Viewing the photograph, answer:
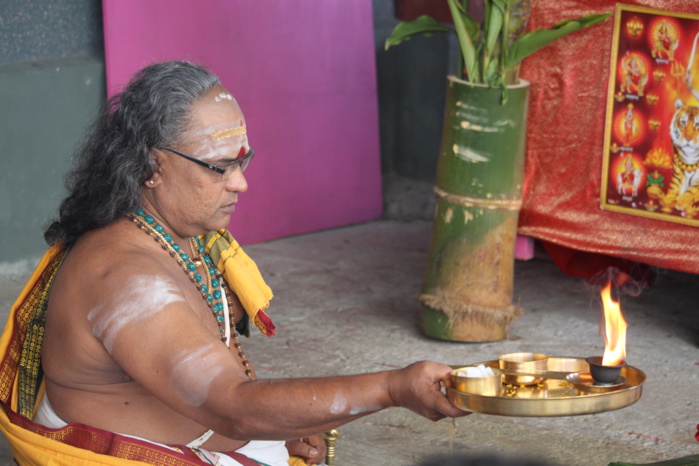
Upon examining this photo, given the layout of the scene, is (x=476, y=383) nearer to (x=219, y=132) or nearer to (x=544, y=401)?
(x=544, y=401)

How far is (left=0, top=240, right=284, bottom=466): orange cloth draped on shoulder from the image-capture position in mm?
2031

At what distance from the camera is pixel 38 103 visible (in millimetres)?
4613

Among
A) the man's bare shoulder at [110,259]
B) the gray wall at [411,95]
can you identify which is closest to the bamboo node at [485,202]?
the man's bare shoulder at [110,259]

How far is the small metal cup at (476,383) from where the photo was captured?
70.8 inches

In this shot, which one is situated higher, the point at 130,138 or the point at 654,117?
the point at 130,138

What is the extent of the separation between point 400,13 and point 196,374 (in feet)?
16.6

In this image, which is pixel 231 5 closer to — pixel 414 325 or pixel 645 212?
pixel 414 325

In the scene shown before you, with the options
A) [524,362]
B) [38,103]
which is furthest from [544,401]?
[38,103]

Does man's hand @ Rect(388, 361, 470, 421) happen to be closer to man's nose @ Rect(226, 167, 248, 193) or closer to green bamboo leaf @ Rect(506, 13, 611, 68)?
man's nose @ Rect(226, 167, 248, 193)

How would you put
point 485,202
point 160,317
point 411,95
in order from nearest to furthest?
point 160,317
point 485,202
point 411,95

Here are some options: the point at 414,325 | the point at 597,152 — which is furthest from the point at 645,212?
the point at 414,325

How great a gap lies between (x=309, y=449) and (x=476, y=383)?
34.0 inches

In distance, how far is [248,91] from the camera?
537cm


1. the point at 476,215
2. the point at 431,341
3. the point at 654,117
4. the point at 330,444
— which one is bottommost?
the point at 431,341
